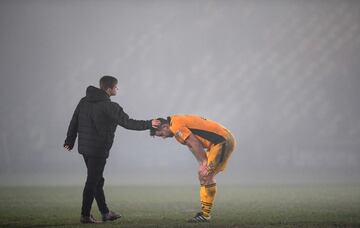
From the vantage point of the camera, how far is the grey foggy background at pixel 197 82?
40.6m

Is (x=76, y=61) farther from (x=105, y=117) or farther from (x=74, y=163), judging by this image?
(x=105, y=117)

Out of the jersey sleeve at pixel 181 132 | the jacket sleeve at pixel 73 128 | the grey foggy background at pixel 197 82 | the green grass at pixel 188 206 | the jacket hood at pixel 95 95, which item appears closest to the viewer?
the jersey sleeve at pixel 181 132

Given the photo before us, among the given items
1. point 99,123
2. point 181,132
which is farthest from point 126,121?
point 181,132

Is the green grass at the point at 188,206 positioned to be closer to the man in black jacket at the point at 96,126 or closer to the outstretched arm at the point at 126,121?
the man in black jacket at the point at 96,126

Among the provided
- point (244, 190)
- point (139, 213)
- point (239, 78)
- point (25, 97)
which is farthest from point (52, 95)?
point (139, 213)

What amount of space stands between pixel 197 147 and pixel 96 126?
1364 millimetres

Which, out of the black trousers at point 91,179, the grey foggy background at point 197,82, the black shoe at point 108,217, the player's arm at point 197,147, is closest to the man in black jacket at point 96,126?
the black trousers at point 91,179

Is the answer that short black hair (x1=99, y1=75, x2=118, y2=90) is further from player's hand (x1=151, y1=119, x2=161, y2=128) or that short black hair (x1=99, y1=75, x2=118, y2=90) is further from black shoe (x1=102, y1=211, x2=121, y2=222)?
black shoe (x1=102, y1=211, x2=121, y2=222)

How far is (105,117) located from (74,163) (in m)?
32.0

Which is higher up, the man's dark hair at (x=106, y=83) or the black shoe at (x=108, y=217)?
the man's dark hair at (x=106, y=83)

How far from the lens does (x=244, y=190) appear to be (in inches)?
752

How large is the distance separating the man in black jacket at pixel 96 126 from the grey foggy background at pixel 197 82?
1751 centimetres

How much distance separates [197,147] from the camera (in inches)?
371

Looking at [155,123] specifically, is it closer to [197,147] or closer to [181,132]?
[181,132]
